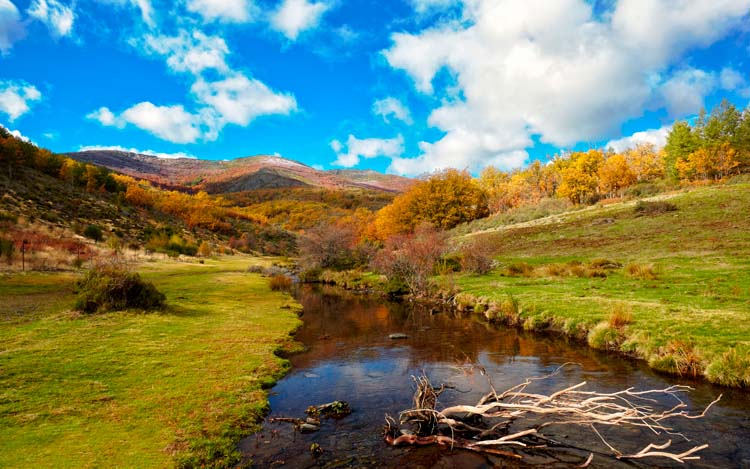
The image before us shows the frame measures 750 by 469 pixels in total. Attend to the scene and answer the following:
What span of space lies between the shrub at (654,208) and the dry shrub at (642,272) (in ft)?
102

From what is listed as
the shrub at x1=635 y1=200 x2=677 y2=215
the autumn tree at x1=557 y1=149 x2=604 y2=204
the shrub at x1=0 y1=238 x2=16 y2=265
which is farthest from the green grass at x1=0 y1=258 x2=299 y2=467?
the autumn tree at x1=557 y1=149 x2=604 y2=204

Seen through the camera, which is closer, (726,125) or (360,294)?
(360,294)

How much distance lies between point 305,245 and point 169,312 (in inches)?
1498

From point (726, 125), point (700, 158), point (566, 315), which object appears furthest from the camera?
point (726, 125)

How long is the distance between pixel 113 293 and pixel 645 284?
32565 millimetres

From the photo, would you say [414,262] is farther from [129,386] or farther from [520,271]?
[129,386]

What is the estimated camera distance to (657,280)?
26.0 meters

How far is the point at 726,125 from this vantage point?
328ft

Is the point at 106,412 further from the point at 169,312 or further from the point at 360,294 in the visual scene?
the point at 360,294

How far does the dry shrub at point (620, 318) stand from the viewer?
1672 cm

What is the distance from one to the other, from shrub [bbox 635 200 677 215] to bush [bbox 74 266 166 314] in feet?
202

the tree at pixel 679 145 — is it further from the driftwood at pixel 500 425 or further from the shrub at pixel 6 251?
the shrub at pixel 6 251

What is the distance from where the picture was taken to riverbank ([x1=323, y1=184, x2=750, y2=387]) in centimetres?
1382

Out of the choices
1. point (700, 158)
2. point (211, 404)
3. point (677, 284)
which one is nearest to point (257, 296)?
point (211, 404)
